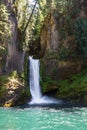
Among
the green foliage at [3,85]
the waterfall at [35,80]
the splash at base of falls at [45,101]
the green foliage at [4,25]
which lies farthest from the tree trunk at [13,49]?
the splash at base of falls at [45,101]

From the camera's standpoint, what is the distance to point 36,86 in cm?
4178

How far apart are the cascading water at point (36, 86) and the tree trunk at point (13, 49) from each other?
1.42 meters

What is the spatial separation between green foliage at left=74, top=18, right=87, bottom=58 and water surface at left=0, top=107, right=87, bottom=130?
13.1 m

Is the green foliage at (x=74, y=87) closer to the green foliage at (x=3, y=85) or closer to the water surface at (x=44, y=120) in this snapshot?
the green foliage at (x=3, y=85)

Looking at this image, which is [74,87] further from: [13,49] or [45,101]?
[13,49]

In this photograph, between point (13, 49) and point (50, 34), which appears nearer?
point (13, 49)

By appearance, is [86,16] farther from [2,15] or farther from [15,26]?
[2,15]

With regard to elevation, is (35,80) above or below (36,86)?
above

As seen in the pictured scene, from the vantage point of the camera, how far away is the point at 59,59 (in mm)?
42594

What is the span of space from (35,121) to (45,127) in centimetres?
243

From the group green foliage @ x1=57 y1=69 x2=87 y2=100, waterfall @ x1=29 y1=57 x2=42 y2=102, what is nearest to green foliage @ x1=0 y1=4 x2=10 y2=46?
waterfall @ x1=29 y1=57 x2=42 y2=102

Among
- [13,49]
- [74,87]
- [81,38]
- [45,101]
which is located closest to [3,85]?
[45,101]

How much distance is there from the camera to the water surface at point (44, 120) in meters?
21.9

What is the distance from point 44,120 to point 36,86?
17163 mm
